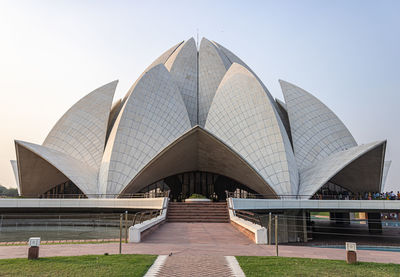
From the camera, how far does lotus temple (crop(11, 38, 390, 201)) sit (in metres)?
22.0

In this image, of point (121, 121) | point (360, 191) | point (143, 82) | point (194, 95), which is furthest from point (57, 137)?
point (360, 191)

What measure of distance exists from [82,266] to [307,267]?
4.22 meters

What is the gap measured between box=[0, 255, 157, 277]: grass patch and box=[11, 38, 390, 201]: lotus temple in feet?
49.4

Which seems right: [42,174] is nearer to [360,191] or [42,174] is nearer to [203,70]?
[203,70]

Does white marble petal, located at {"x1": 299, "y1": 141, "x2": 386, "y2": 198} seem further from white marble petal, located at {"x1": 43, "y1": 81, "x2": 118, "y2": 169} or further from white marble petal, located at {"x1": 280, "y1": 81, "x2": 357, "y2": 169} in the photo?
white marble petal, located at {"x1": 43, "y1": 81, "x2": 118, "y2": 169}

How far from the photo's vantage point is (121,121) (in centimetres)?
2431

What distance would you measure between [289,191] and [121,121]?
44.2 feet

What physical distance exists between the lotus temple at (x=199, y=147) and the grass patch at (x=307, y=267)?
46.3 feet

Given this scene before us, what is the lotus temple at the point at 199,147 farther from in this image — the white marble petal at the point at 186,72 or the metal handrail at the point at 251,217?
the metal handrail at the point at 251,217

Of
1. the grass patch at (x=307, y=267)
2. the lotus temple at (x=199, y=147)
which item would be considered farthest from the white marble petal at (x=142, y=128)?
the grass patch at (x=307, y=267)

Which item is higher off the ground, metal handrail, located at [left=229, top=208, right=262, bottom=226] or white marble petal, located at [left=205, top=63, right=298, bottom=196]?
white marble petal, located at [left=205, top=63, right=298, bottom=196]

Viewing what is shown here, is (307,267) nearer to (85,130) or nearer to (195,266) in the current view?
(195,266)

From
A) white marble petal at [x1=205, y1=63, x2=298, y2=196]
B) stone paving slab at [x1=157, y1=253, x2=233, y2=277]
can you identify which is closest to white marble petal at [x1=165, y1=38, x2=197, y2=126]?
white marble petal at [x1=205, y1=63, x2=298, y2=196]

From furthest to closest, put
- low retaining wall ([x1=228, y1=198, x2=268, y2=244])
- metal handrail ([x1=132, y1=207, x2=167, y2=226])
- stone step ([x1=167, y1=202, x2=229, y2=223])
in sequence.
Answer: stone step ([x1=167, y1=202, x2=229, y2=223]) → metal handrail ([x1=132, y1=207, x2=167, y2=226]) → low retaining wall ([x1=228, y1=198, x2=268, y2=244])
